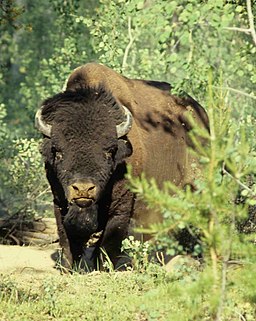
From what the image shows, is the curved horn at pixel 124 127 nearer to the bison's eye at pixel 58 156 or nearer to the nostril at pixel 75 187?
the bison's eye at pixel 58 156

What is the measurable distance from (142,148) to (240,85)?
954 centimetres

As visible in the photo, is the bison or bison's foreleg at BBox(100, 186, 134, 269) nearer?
the bison

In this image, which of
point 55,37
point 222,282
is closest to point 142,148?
point 222,282

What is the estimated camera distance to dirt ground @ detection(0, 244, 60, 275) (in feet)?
33.1

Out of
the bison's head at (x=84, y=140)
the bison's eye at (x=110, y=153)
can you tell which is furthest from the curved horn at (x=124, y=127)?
the bison's eye at (x=110, y=153)

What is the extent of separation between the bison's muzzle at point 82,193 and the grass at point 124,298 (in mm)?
884

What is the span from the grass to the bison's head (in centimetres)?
106

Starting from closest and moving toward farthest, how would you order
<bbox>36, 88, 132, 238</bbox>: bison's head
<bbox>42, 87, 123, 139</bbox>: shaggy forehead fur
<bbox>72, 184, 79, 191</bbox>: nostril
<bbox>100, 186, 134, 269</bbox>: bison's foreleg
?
<bbox>72, 184, 79, 191</bbox>: nostril → <bbox>36, 88, 132, 238</bbox>: bison's head → <bbox>42, 87, 123, 139</bbox>: shaggy forehead fur → <bbox>100, 186, 134, 269</bbox>: bison's foreleg

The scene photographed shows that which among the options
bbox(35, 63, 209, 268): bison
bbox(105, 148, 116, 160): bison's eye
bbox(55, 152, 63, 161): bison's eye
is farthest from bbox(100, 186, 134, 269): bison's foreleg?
bbox(55, 152, 63, 161): bison's eye

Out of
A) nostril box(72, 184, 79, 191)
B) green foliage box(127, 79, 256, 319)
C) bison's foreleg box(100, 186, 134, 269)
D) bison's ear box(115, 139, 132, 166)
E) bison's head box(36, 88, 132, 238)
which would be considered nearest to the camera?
green foliage box(127, 79, 256, 319)

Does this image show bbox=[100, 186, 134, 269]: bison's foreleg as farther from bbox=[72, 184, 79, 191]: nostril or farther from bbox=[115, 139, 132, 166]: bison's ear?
bbox=[72, 184, 79, 191]: nostril

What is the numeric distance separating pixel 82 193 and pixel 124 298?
1.80 metres

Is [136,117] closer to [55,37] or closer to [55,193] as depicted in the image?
[55,193]

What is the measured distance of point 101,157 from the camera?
31.9 ft
